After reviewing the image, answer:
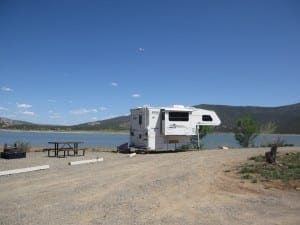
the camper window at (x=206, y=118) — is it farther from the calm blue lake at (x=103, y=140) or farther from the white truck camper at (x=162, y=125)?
the calm blue lake at (x=103, y=140)

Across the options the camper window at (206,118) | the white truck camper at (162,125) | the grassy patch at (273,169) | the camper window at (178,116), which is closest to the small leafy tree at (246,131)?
the camper window at (206,118)

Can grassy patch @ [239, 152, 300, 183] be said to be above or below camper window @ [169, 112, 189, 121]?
below

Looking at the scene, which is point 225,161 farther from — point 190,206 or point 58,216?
point 58,216

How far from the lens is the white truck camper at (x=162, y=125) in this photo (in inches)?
826

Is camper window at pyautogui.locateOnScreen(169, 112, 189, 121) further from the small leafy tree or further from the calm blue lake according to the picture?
the small leafy tree

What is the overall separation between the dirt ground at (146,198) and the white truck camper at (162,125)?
366 inches

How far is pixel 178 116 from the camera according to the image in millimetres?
21516

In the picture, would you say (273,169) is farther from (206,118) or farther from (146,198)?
(206,118)

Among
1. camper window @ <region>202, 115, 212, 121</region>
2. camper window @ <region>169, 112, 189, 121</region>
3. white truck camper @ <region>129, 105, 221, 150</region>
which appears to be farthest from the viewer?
camper window @ <region>202, 115, 212, 121</region>

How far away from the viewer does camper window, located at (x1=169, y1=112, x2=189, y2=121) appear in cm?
2123

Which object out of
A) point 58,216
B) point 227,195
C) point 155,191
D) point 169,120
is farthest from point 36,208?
point 169,120

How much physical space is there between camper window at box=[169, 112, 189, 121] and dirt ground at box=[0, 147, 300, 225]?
9.60 meters

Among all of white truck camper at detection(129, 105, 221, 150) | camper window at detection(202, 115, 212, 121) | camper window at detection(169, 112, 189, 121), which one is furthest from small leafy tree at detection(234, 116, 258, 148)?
camper window at detection(169, 112, 189, 121)

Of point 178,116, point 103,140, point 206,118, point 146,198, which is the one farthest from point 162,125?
point 103,140
